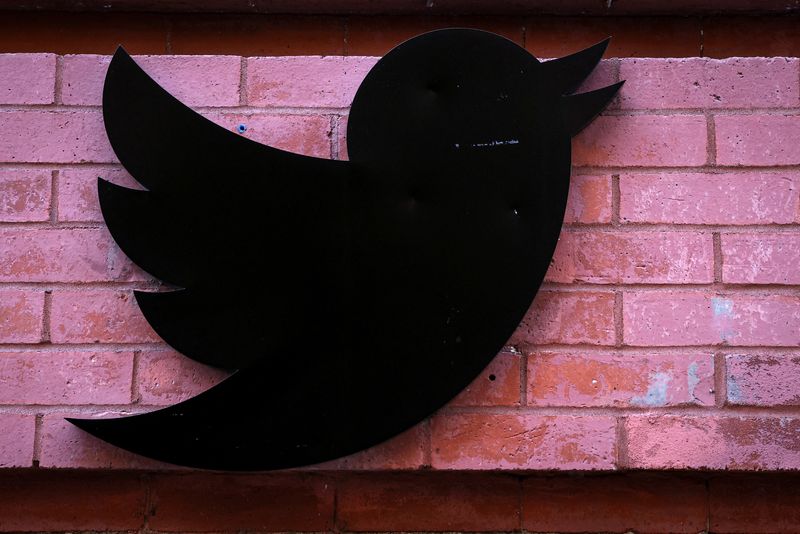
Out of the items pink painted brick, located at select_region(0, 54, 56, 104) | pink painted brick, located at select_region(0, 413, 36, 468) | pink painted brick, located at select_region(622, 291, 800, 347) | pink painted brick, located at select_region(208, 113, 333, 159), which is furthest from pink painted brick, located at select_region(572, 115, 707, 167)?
→ pink painted brick, located at select_region(0, 413, 36, 468)

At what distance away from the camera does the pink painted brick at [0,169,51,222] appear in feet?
4.37

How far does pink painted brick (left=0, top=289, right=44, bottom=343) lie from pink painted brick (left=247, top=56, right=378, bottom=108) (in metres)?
0.56

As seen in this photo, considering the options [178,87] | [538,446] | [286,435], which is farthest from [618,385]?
[178,87]

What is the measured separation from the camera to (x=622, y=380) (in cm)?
130

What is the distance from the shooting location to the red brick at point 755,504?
1329mm

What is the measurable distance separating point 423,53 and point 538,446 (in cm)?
77

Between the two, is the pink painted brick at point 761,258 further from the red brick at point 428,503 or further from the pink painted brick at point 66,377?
the pink painted brick at point 66,377

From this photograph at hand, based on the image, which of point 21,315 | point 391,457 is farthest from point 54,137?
point 391,457

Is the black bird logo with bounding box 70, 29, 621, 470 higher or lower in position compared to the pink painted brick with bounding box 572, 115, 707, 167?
lower

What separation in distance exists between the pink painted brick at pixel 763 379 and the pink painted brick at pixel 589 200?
1.17ft

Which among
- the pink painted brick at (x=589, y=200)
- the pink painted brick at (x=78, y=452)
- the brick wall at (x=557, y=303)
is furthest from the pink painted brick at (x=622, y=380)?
the pink painted brick at (x=78, y=452)

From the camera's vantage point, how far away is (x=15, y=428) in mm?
1274

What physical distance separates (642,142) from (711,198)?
17 centimetres

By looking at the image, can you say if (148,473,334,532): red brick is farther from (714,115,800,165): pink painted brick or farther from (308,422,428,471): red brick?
(714,115,800,165): pink painted brick
